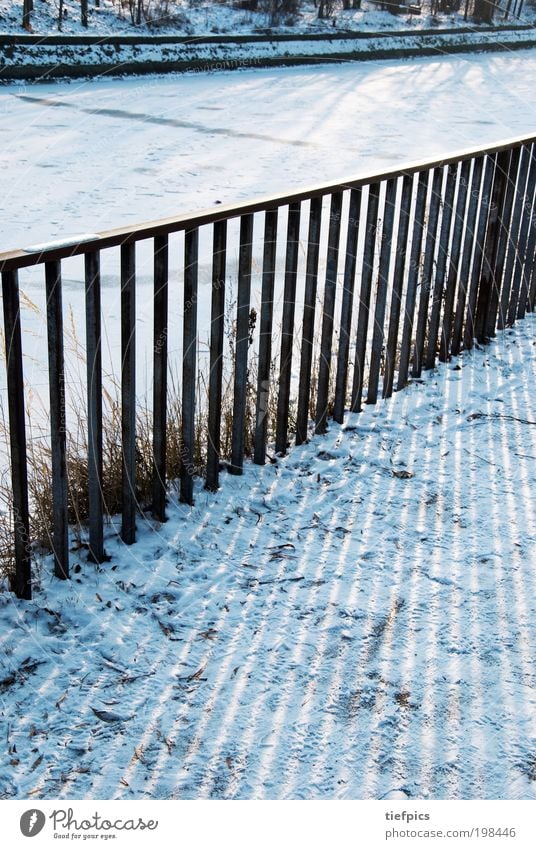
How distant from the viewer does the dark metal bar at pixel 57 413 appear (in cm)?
269

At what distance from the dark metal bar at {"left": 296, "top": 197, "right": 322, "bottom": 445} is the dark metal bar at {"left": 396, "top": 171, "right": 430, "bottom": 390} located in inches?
29.3

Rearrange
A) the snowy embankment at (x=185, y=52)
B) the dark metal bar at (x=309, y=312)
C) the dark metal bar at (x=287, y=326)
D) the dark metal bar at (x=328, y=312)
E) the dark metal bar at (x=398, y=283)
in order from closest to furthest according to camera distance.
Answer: the dark metal bar at (x=287, y=326), the dark metal bar at (x=309, y=312), the dark metal bar at (x=328, y=312), the dark metal bar at (x=398, y=283), the snowy embankment at (x=185, y=52)


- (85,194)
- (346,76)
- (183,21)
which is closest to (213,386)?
(85,194)

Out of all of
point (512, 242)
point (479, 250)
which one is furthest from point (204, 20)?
point (479, 250)

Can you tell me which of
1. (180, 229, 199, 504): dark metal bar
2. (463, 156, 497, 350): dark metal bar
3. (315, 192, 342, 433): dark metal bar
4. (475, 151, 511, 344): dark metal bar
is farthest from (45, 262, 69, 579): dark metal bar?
(475, 151, 511, 344): dark metal bar

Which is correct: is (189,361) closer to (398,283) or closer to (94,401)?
(94,401)

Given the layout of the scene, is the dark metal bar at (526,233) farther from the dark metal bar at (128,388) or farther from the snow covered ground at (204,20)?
the snow covered ground at (204,20)

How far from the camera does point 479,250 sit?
510 centimetres

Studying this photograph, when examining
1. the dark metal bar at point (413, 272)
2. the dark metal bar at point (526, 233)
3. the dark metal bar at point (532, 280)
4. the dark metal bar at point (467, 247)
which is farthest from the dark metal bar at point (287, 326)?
the dark metal bar at point (532, 280)

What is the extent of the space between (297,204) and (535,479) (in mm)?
1478

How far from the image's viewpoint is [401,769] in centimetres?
231

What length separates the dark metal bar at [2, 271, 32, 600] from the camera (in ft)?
8.52

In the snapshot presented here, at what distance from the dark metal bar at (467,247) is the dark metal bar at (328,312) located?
119cm
